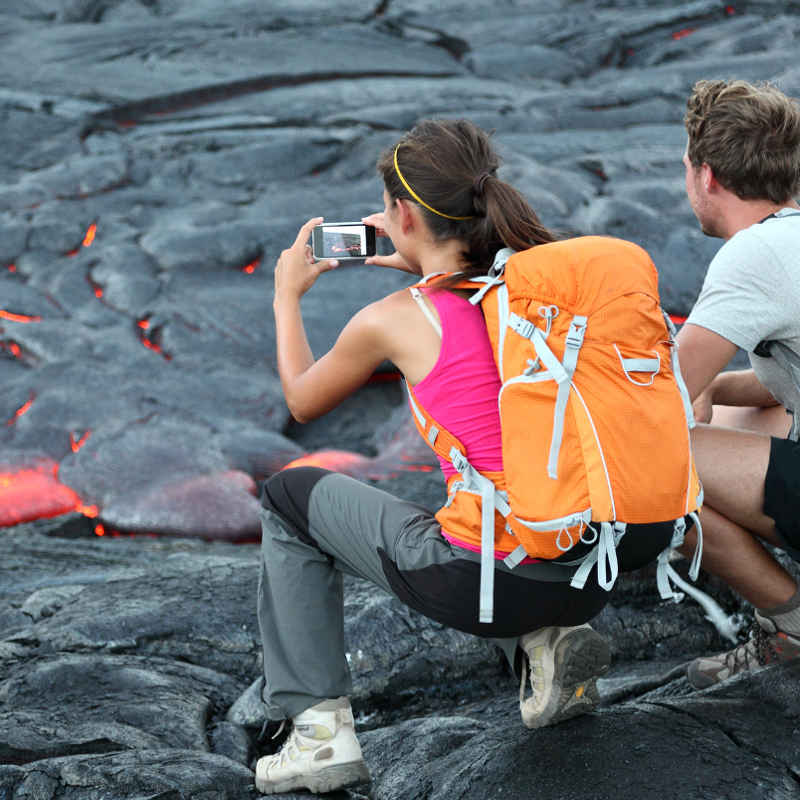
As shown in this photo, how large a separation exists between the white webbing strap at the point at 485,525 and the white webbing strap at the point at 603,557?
0.66 feet

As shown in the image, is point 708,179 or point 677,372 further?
point 708,179

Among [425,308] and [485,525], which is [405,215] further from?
[485,525]

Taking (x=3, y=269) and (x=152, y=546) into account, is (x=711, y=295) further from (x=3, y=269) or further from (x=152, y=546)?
(x=3, y=269)

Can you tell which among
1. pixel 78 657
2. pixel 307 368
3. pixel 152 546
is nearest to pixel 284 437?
pixel 152 546

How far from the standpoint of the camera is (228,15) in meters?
12.7

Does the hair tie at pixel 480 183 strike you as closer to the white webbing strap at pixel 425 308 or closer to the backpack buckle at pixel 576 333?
the white webbing strap at pixel 425 308

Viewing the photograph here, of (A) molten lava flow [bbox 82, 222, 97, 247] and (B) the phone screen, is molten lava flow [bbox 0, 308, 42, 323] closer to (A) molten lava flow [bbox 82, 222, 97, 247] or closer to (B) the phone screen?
(A) molten lava flow [bbox 82, 222, 97, 247]

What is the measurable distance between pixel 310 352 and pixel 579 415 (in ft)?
2.87

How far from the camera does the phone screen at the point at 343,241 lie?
295cm

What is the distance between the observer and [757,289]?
8.95ft

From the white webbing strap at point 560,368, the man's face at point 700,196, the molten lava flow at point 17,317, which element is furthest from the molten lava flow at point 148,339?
the white webbing strap at point 560,368

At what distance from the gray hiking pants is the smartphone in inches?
26.5

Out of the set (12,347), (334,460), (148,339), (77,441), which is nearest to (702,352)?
(334,460)

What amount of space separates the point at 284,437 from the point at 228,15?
7.52 meters
